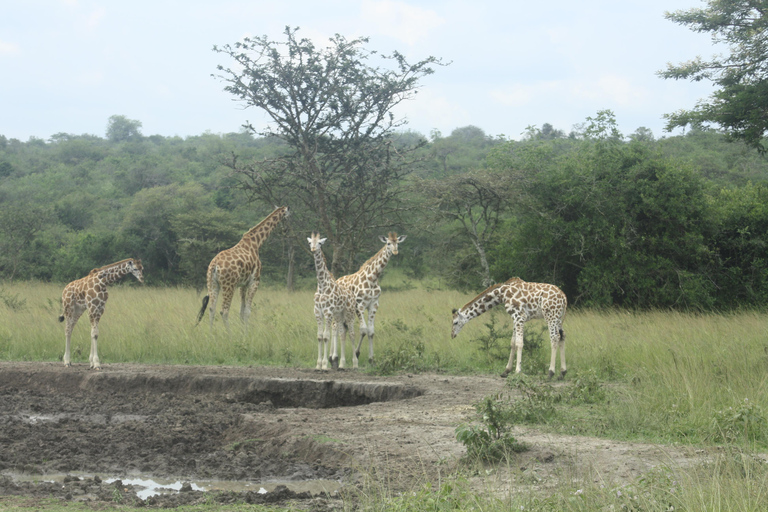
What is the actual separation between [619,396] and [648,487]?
354cm

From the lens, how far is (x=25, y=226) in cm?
2628

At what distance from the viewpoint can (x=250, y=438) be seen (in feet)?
23.9

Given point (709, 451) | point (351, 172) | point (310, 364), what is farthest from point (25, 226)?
point (709, 451)

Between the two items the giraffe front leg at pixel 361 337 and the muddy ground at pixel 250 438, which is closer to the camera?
the muddy ground at pixel 250 438

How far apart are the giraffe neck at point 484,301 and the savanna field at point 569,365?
0.62 m

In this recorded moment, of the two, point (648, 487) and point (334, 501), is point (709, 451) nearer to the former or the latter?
point (648, 487)

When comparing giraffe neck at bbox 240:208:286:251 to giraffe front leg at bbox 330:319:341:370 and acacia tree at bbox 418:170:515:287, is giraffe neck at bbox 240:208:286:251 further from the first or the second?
acacia tree at bbox 418:170:515:287

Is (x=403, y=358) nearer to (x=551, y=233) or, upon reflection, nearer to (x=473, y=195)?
(x=551, y=233)

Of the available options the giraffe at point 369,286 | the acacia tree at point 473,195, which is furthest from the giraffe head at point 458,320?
the acacia tree at point 473,195

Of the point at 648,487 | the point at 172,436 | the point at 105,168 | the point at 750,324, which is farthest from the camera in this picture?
the point at 105,168

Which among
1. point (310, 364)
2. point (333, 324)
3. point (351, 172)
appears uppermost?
point (351, 172)

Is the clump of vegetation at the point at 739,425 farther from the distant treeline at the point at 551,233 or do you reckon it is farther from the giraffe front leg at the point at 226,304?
the distant treeline at the point at 551,233

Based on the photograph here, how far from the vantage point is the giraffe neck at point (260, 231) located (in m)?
14.8

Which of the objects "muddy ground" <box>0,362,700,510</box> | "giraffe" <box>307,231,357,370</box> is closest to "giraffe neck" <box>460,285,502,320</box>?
"muddy ground" <box>0,362,700,510</box>
